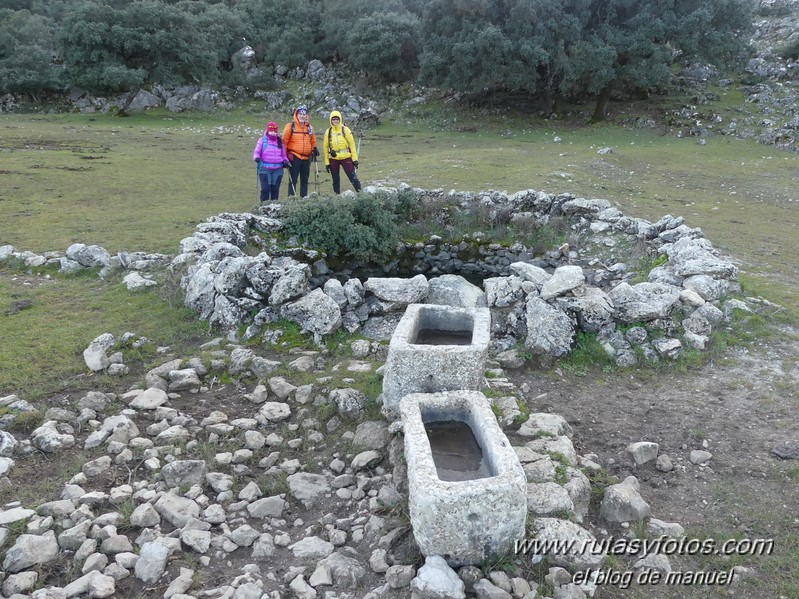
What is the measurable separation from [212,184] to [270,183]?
3773 mm

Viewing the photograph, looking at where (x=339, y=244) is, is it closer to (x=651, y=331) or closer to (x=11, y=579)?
(x=651, y=331)

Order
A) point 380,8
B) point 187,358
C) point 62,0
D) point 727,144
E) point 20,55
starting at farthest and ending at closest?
point 62,0 → point 380,8 → point 20,55 → point 727,144 → point 187,358

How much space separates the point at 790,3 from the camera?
39.4 metres

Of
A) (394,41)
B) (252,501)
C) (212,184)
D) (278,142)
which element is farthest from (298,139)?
(394,41)

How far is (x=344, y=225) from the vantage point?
10.6 meters

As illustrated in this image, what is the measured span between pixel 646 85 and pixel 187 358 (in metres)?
25.1

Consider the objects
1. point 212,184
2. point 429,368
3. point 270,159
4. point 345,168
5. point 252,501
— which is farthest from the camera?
point 212,184

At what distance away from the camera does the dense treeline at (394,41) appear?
→ 81.9 feet

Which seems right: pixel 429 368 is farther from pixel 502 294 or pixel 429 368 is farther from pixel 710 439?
pixel 502 294

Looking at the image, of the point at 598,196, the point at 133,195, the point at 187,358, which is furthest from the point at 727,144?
the point at 187,358

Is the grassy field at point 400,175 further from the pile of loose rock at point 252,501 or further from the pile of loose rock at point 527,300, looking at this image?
the pile of loose rock at point 252,501

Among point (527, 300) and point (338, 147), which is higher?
point (338, 147)

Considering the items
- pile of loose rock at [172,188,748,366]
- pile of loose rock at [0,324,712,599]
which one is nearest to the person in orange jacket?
pile of loose rock at [172,188,748,366]

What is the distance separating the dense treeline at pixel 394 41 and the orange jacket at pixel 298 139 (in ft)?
52.3
